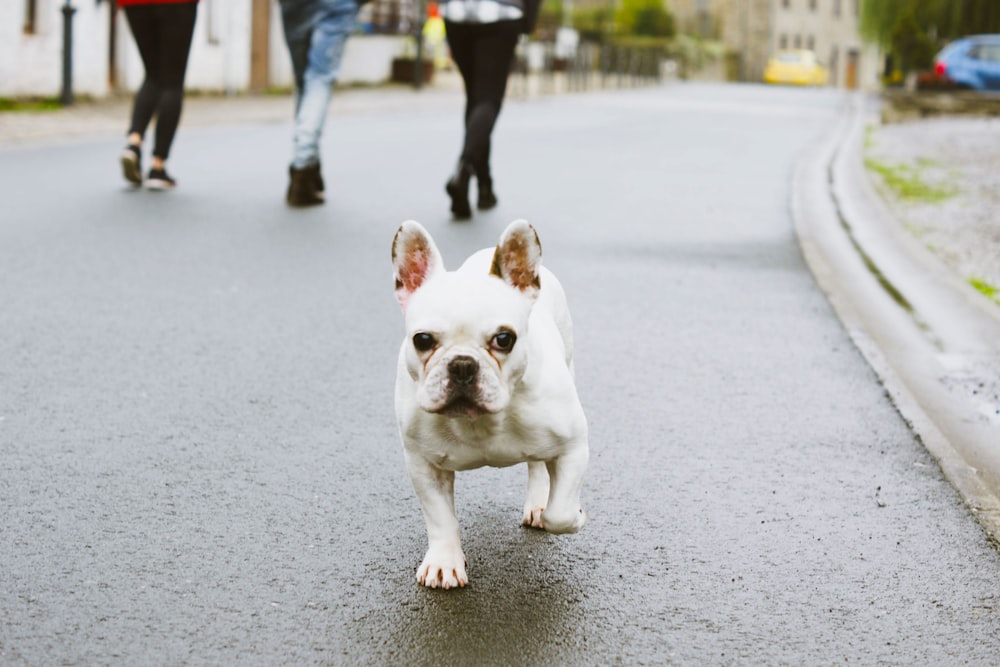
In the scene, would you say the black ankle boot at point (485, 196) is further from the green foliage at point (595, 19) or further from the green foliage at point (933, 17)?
the green foliage at point (595, 19)

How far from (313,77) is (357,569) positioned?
749 centimetres

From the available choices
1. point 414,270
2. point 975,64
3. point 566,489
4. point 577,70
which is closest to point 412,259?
point 414,270

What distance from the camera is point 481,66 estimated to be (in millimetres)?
9719

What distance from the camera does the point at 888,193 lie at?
13.7 meters

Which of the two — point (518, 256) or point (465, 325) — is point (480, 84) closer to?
point (518, 256)

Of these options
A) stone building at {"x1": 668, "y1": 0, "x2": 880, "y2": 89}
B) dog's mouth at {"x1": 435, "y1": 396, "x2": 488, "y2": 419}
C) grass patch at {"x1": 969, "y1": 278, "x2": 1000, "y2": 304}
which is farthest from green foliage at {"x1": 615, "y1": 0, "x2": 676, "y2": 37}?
dog's mouth at {"x1": 435, "y1": 396, "x2": 488, "y2": 419}

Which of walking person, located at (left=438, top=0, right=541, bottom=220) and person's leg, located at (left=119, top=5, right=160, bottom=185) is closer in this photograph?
walking person, located at (left=438, top=0, right=541, bottom=220)

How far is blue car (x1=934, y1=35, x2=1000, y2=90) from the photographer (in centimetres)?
3453

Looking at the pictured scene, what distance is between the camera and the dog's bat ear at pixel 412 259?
3307mm

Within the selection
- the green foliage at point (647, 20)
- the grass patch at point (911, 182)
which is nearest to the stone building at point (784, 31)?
the green foliage at point (647, 20)

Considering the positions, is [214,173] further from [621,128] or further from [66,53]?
[621,128]

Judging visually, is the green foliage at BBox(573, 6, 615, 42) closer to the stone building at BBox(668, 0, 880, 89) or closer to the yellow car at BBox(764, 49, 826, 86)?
the stone building at BBox(668, 0, 880, 89)

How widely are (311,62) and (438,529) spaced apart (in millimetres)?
7561

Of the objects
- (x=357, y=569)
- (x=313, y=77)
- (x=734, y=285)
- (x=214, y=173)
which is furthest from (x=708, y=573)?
(x=214, y=173)
